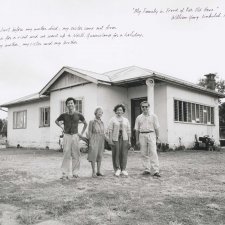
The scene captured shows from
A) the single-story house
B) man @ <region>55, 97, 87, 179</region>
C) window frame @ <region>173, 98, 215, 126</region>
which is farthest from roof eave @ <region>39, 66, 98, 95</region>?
man @ <region>55, 97, 87, 179</region>

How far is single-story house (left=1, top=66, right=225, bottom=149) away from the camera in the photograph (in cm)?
1397

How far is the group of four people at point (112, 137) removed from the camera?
242 inches

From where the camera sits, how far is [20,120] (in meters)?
21.2

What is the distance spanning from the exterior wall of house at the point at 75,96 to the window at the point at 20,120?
431cm

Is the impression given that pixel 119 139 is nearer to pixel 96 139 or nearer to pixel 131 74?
pixel 96 139

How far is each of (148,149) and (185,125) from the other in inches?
355

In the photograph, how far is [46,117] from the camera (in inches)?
746

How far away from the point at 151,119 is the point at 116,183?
1.82 metres

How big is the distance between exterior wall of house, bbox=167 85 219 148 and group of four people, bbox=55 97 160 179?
295 inches

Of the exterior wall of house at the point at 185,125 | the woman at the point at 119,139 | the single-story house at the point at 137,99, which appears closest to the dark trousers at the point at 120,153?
the woman at the point at 119,139

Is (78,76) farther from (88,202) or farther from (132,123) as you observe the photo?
(88,202)

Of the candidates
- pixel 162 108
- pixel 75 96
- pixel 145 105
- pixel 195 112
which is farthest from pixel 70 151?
pixel 195 112

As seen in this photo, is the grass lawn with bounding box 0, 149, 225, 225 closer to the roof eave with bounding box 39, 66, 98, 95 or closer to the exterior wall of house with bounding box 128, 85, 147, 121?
the roof eave with bounding box 39, 66, 98, 95

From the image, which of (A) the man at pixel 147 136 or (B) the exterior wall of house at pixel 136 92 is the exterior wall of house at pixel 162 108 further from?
(A) the man at pixel 147 136
